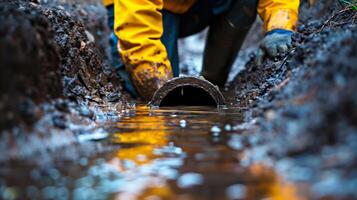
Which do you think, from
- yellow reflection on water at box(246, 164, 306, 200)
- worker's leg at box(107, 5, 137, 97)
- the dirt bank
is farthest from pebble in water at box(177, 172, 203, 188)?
worker's leg at box(107, 5, 137, 97)

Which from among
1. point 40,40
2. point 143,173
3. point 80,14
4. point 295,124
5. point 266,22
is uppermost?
point 80,14

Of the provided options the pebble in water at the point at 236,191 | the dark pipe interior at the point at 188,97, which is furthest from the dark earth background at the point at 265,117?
the dark pipe interior at the point at 188,97

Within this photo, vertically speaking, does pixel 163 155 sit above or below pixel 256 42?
below

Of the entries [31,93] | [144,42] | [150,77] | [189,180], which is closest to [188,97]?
[150,77]

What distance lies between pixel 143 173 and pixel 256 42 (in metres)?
6.14

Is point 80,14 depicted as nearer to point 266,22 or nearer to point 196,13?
point 196,13

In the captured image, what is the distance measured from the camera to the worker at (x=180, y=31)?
3.71 meters

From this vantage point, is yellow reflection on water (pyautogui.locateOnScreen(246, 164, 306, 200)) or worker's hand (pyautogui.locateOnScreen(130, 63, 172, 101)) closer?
yellow reflection on water (pyautogui.locateOnScreen(246, 164, 306, 200))

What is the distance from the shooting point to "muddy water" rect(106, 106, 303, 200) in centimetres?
110

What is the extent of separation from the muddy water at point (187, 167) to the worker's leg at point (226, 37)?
2.73 metres

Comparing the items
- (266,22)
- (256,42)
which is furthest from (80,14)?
(256,42)

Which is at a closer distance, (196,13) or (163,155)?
(163,155)

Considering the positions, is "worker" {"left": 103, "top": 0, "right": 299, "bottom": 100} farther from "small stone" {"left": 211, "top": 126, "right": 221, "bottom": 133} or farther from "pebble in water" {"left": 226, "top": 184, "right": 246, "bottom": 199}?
"pebble in water" {"left": 226, "top": 184, "right": 246, "bottom": 199}

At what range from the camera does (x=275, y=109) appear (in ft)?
5.32
